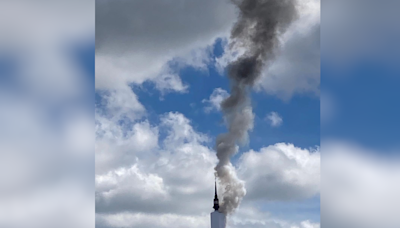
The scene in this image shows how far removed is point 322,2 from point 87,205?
12.8m

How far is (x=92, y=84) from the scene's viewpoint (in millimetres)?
20188

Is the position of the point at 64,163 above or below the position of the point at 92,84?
below

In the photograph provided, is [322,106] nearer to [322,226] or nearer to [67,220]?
[322,226]

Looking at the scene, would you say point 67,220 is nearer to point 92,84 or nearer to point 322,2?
point 92,84

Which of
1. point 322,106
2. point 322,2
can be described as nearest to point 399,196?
point 322,106

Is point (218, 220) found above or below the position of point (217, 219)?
below

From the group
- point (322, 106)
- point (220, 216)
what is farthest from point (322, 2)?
point (220, 216)

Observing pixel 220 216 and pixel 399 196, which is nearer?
pixel 399 196

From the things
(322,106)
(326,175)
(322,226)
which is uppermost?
(322,106)

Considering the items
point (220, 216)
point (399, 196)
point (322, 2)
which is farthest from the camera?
point (220, 216)

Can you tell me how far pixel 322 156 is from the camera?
2039 cm

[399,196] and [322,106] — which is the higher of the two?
[322,106]

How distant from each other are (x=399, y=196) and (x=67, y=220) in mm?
12921

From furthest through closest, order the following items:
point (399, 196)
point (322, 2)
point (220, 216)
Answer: point (220, 216) < point (322, 2) < point (399, 196)
